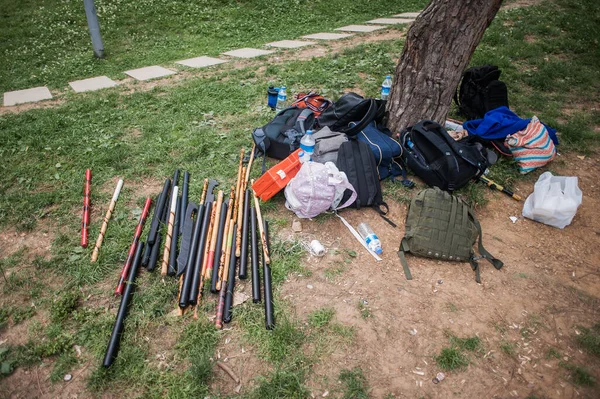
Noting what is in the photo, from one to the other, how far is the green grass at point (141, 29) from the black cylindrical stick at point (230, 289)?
20.9ft

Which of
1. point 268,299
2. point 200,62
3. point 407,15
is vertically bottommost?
point 268,299

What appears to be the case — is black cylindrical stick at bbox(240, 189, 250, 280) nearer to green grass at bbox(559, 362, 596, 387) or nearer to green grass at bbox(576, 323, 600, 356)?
green grass at bbox(559, 362, 596, 387)

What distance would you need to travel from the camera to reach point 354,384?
7.70 ft

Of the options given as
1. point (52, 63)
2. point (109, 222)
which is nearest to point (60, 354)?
point (109, 222)

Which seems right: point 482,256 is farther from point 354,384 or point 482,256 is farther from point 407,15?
point 407,15

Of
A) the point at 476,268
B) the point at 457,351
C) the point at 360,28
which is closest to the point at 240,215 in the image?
the point at 457,351

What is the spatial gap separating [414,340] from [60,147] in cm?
516

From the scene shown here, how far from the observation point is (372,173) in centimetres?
382

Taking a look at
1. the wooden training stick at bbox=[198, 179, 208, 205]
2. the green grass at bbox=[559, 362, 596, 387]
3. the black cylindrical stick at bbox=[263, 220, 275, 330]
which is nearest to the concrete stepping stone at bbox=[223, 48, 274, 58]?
the wooden training stick at bbox=[198, 179, 208, 205]

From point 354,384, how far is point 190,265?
166cm

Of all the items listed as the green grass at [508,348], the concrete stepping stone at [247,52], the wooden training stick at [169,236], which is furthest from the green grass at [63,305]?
the concrete stepping stone at [247,52]

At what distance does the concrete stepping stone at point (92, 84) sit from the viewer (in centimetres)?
683

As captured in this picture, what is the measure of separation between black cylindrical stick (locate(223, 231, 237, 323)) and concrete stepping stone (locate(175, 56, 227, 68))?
20.6 ft

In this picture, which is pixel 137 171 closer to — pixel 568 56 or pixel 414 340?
pixel 414 340
